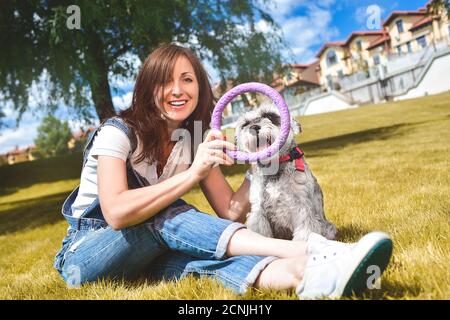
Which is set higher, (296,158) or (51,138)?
(51,138)

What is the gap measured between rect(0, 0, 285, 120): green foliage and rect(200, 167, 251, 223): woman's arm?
29.4 feet

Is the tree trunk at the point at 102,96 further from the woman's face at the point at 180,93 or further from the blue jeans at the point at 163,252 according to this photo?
the blue jeans at the point at 163,252

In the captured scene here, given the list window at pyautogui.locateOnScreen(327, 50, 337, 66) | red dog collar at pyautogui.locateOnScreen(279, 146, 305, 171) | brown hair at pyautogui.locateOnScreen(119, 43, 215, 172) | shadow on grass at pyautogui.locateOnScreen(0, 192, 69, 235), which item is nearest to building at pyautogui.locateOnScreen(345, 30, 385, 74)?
window at pyautogui.locateOnScreen(327, 50, 337, 66)

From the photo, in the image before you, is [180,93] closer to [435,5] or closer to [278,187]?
[278,187]

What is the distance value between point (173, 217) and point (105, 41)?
1178 centimetres

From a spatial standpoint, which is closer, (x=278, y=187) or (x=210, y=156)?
(x=210, y=156)

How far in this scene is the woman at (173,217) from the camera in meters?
A: 2.22

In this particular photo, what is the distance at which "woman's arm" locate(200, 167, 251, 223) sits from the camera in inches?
140

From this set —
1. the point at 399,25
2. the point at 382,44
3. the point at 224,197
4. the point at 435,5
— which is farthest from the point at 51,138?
the point at 224,197

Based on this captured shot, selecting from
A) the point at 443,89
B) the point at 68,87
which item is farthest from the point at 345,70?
the point at 68,87

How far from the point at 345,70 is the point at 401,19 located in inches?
518

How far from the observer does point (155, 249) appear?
298 cm

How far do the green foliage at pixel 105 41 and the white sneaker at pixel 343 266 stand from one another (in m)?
10.5

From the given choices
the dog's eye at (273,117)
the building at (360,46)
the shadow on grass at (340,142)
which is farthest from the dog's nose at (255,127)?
the building at (360,46)
